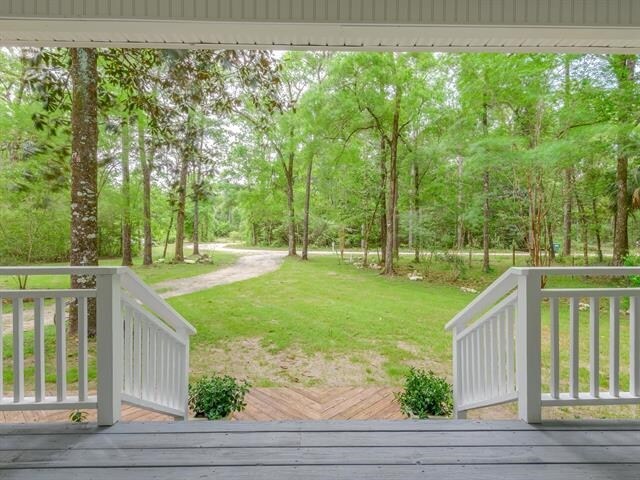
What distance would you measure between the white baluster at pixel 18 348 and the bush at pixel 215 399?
1.05m

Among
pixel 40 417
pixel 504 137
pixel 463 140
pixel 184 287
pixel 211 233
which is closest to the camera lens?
pixel 40 417

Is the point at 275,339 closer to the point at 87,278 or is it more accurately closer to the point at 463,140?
the point at 87,278

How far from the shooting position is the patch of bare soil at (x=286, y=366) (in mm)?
3676

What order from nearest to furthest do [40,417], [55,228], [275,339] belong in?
[40,417] → [275,339] → [55,228]

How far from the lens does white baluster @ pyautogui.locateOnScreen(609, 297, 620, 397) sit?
1735mm

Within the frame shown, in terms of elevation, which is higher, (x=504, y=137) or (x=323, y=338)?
(x=504, y=137)

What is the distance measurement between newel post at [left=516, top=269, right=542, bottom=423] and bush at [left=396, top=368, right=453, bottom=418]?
70 centimetres

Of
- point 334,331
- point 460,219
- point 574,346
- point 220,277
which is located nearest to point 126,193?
point 220,277

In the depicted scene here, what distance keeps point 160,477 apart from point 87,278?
355cm

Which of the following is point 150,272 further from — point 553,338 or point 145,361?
point 553,338

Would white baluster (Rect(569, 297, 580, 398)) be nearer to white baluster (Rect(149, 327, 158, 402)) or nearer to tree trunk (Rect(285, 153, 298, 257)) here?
white baluster (Rect(149, 327, 158, 402))

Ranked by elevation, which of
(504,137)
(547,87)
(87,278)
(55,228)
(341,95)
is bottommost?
(87,278)

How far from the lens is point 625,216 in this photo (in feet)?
22.5

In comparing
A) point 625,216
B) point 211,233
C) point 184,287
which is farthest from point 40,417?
point 211,233
